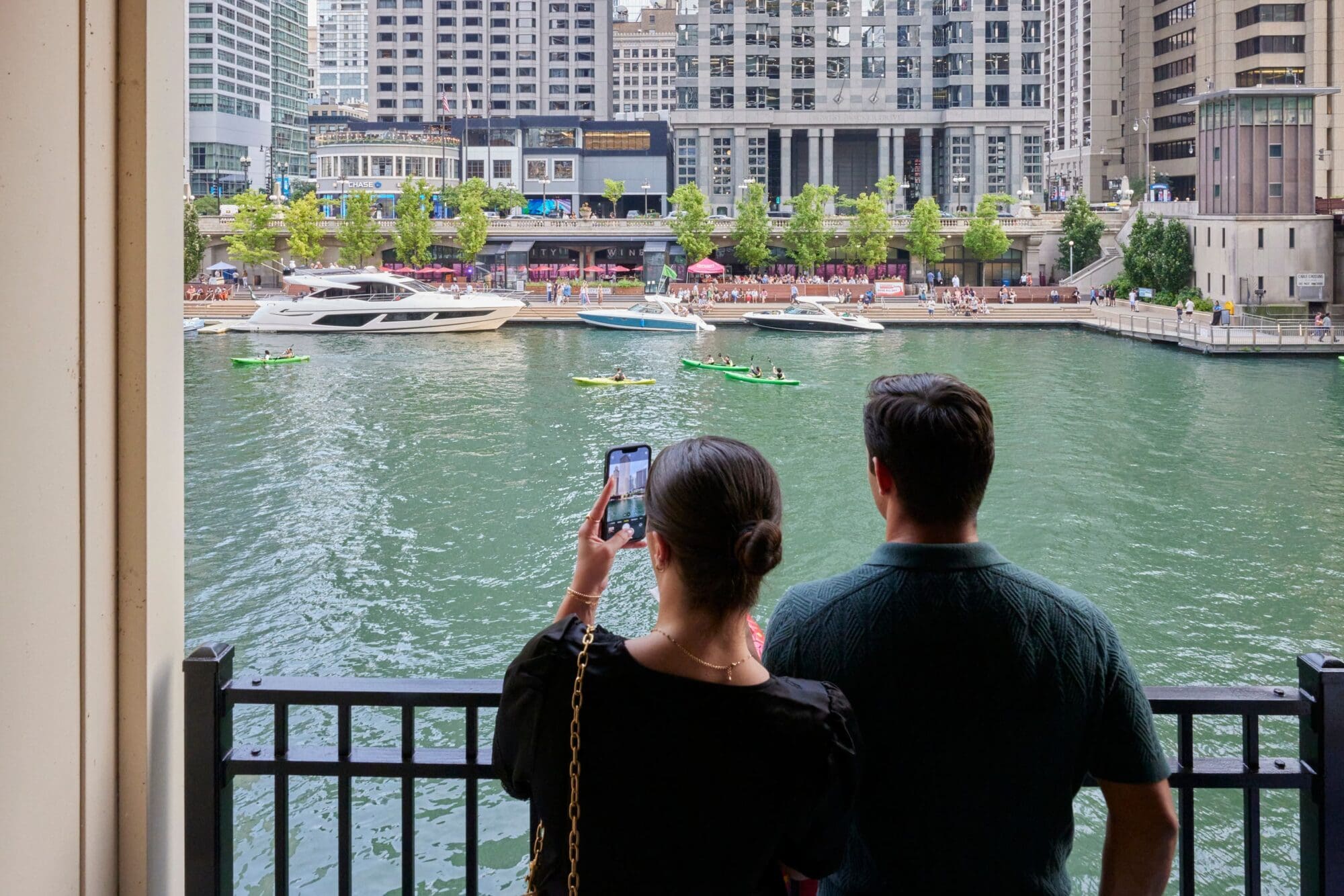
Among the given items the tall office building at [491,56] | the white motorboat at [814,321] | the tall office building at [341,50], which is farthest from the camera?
the tall office building at [341,50]

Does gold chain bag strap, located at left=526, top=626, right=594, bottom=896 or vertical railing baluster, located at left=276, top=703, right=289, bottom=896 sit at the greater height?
gold chain bag strap, located at left=526, top=626, right=594, bottom=896

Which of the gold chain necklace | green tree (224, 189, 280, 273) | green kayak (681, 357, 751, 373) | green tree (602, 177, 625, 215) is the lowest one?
the gold chain necklace

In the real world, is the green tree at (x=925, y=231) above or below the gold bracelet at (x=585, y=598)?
above

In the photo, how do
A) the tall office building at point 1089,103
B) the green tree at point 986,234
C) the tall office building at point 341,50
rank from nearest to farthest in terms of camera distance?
the green tree at point 986,234
the tall office building at point 1089,103
the tall office building at point 341,50

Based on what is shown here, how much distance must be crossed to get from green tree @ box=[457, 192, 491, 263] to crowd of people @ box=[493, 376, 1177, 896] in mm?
81690

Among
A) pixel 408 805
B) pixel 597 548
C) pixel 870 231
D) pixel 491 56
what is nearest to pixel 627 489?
pixel 597 548

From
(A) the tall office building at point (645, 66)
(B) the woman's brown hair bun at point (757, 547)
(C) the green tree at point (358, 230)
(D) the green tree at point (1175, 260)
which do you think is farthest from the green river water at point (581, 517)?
(A) the tall office building at point (645, 66)

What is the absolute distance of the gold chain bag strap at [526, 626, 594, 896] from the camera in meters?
2.37

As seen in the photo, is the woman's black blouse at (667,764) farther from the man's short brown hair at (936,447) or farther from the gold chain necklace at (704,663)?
the man's short brown hair at (936,447)

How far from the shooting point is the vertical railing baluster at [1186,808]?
3150 mm

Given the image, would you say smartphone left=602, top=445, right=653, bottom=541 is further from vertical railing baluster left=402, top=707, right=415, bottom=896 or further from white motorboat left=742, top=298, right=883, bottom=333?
white motorboat left=742, top=298, right=883, bottom=333

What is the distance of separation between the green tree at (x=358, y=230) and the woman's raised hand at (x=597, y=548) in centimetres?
8232

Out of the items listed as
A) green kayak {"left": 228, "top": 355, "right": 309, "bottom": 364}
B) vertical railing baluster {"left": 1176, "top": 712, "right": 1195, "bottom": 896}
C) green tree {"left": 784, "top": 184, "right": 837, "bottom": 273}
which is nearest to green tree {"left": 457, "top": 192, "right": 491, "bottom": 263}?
green tree {"left": 784, "top": 184, "right": 837, "bottom": 273}

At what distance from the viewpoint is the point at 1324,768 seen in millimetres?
3178
